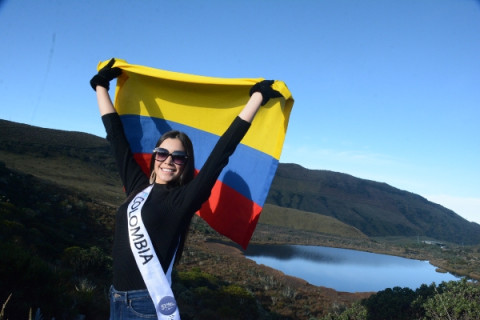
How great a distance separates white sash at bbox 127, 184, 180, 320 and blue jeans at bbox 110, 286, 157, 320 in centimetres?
4

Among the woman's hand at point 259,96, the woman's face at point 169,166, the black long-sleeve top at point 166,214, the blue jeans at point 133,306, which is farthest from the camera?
the woman's hand at point 259,96

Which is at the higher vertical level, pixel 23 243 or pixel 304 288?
pixel 23 243

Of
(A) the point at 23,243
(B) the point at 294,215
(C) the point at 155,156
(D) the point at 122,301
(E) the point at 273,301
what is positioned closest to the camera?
(D) the point at 122,301

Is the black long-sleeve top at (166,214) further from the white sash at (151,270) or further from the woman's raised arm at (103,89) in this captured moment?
the woman's raised arm at (103,89)

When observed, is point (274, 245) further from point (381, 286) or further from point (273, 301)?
point (273, 301)

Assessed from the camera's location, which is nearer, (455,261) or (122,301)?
(122,301)

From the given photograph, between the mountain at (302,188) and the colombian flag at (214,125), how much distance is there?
96.0 ft

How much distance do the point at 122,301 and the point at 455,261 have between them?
47952mm

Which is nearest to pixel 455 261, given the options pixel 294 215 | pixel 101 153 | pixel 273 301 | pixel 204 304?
pixel 294 215

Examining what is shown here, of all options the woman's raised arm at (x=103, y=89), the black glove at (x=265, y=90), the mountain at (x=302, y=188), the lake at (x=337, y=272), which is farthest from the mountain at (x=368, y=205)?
the black glove at (x=265, y=90)

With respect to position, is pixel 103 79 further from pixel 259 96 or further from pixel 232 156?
pixel 232 156

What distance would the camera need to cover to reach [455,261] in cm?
4128

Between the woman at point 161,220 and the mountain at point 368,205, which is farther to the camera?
the mountain at point 368,205

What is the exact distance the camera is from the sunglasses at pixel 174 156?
2533 millimetres
